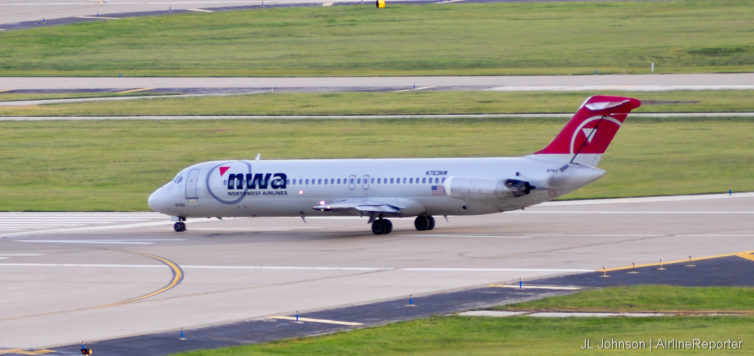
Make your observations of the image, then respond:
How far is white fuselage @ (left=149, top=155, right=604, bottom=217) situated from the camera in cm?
4216

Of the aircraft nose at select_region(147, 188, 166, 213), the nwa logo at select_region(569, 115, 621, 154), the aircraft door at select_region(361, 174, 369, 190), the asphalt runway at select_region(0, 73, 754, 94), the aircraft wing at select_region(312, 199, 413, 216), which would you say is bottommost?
the aircraft wing at select_region(312, 199, 413, 216)

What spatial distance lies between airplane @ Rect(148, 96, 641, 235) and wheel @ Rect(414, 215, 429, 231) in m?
0.04

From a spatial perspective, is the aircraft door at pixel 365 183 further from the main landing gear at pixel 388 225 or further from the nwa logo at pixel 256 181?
the nwa logo at pixel 256 181

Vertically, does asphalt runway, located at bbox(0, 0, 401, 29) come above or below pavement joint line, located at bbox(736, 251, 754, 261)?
above

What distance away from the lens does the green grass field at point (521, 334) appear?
21641mm

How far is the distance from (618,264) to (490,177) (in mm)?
9513

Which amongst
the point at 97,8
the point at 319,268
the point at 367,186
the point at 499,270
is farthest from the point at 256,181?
the point at 97,8

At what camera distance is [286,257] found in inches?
1522

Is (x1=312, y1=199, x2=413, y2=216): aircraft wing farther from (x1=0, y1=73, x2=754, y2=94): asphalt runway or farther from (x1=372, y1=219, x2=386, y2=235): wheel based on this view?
(x1=0, y1=73, x2=754, y2=94): asphalt runway

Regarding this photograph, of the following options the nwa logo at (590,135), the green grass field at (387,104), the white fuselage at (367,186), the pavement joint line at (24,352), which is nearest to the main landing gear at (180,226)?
the white fuselage at (367,186)

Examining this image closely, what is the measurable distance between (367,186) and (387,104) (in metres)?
36.5

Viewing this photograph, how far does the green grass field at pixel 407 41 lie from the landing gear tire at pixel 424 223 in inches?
1840

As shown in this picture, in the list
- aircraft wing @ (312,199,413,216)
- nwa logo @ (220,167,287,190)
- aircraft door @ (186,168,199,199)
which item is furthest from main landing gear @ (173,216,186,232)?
aircraft wing @ (312,199,413,216)

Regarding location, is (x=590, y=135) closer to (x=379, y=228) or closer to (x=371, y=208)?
(x=371, y=208)
